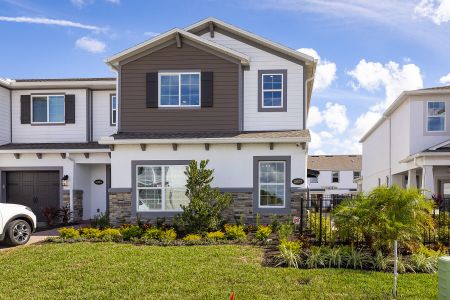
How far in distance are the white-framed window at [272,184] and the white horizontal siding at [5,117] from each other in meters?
11.0

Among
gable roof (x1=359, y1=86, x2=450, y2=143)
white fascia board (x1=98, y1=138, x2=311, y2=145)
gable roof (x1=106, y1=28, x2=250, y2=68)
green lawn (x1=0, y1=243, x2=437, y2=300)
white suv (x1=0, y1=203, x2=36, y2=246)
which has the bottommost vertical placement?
green lawn (x1=0, y1=243, x2=437, y2=300)

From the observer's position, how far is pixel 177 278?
791 centimetres

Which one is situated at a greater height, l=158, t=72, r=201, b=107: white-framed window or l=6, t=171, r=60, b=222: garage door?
l=158, t=72, r=201, b=107: white-framed window

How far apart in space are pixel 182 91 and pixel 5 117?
8.25m

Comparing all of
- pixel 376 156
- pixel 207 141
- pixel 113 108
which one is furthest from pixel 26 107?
pixel 376 156

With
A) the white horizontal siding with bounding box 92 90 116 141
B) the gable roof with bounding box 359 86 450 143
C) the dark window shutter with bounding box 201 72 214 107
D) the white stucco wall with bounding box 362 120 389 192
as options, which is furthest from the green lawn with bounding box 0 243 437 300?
the white stucco wall with bounding box 362 120 389 192

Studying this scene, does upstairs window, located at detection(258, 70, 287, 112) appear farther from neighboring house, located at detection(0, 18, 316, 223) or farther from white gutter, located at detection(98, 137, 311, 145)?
white gutter, located at detection(98, 137, 311, 145)

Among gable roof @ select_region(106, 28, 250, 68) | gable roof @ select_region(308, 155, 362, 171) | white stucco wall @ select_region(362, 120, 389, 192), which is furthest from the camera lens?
gable roof @ select_region(308, 155, 362, 171)

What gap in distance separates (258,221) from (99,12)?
8151 millimetres

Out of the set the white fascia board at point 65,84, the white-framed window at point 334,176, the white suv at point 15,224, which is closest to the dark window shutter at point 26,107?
the white fascia board at point 65,84

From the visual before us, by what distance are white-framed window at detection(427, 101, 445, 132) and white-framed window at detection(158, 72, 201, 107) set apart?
1139cm

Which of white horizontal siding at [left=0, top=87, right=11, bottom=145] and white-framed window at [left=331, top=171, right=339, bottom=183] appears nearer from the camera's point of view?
white horizontal siding at [left=0, top=87, right=11, bottom=145]

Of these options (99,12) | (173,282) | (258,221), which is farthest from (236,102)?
(173,282)

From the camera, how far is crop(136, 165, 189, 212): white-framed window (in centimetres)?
1421
